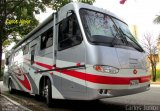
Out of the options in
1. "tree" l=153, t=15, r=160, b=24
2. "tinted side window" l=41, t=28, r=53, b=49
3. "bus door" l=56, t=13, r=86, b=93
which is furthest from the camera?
"tree" l=153, t=15, r=160, b=24

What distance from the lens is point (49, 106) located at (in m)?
10.8

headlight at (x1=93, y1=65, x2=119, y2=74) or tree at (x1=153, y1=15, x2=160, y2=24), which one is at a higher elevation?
tree at (x1=153, y1=15, x2=160, y2=24)

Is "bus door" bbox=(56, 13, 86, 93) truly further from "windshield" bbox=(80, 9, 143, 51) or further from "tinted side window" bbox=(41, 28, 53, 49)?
"tinted side window" bbox=(41, 28, 53, 49)

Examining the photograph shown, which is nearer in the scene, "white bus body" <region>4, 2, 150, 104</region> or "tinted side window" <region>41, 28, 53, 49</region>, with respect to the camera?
"white bus body" <region>4, 2, 150, 104</region>

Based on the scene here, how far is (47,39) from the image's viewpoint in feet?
38.2

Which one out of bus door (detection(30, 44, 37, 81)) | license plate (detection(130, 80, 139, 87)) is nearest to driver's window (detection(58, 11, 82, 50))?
license plate (detection(130, 80, 139, 87))

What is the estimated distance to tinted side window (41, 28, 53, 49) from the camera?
11.2 meters

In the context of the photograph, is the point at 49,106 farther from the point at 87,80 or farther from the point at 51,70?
the point at 87,80

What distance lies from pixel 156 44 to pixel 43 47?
140ft

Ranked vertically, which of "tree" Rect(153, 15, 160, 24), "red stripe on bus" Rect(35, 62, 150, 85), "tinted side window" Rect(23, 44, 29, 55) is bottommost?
"red stripe on bus" Rect(35, 62, 150, 85)

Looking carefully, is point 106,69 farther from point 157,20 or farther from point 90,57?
point 157,20

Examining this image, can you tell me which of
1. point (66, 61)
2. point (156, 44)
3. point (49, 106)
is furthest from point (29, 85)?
→ point (156, 44)

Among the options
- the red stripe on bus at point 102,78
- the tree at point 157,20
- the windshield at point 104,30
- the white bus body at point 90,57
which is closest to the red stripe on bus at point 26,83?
the white bus body at point 90,57

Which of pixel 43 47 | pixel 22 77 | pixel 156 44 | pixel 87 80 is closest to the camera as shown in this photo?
pixel 87 80
